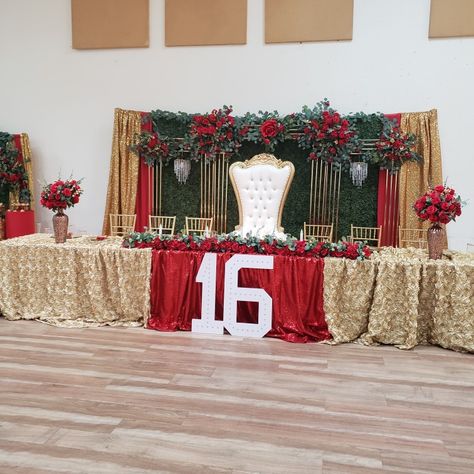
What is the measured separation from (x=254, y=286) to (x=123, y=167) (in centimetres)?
347

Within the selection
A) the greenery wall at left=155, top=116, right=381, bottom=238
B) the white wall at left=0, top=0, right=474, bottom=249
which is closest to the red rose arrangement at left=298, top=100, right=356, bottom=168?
the greenery wall at left=155, top=116, right=381, bottom=238

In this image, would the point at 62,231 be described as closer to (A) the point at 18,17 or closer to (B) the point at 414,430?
(B) the point at 414,430

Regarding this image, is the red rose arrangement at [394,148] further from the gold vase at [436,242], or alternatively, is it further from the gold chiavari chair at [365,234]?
the gold vase at [436,242]

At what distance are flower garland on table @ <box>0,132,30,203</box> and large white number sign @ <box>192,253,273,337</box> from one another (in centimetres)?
421

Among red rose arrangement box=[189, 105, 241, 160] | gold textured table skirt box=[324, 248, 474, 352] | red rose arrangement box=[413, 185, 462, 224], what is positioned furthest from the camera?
red rose arrangement box=[189, 105, 241, 160]

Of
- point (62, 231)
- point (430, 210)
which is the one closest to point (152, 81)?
point (62, 231)

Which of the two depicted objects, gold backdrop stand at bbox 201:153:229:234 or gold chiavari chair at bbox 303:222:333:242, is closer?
gold chiavari chair at bbox 303:222:333:242

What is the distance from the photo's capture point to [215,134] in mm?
6016

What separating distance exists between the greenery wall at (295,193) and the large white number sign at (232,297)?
8.89ft

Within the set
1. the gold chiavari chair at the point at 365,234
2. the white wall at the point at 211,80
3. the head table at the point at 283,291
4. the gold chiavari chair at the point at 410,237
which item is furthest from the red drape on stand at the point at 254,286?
the white wall at the point at 211,80

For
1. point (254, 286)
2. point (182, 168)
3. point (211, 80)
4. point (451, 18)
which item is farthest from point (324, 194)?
point (254, 286)

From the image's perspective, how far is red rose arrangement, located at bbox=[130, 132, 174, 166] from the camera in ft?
20.4

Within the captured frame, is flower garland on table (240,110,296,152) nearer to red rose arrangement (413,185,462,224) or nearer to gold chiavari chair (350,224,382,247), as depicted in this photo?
gold chiavari chair (350,224,382,247)

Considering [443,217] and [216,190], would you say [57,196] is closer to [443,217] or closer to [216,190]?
[216,190]
